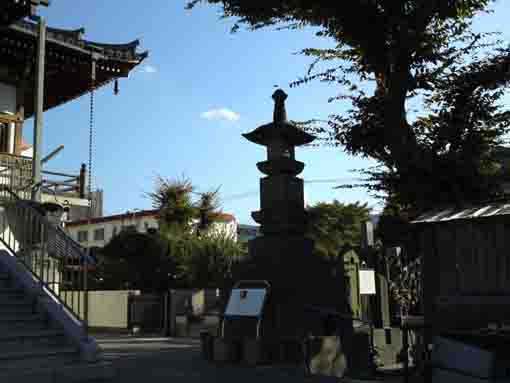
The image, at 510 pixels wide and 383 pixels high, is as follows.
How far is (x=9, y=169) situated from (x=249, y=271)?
11.7 m

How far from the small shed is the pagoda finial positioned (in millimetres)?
3735

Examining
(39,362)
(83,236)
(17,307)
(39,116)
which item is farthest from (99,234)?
(39,362)

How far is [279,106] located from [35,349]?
677cm

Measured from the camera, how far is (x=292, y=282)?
34.4ft

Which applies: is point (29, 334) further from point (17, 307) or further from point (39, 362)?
point (17, 307)

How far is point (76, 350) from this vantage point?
8766mm

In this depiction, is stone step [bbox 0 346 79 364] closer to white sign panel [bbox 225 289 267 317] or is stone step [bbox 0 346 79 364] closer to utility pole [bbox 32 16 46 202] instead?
white sign panel [bbox 225 289 267 317]

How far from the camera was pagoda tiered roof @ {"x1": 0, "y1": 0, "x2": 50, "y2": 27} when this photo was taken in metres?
16.8

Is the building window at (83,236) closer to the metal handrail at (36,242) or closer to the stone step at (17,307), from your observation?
the metal handrail at (36,242)

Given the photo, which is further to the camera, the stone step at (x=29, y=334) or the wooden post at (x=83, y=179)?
the wooden post at (x=83, y=179)

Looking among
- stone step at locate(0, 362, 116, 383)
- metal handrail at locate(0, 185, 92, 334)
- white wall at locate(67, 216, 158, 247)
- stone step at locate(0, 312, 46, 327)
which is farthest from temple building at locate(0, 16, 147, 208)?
white wall at locate(67, 216, 158, 247)

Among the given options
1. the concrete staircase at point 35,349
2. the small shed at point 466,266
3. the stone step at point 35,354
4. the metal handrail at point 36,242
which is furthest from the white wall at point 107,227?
the small shed at point 466,266

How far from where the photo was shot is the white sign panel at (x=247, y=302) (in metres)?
9.91

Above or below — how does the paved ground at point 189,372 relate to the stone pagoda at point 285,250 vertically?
below
